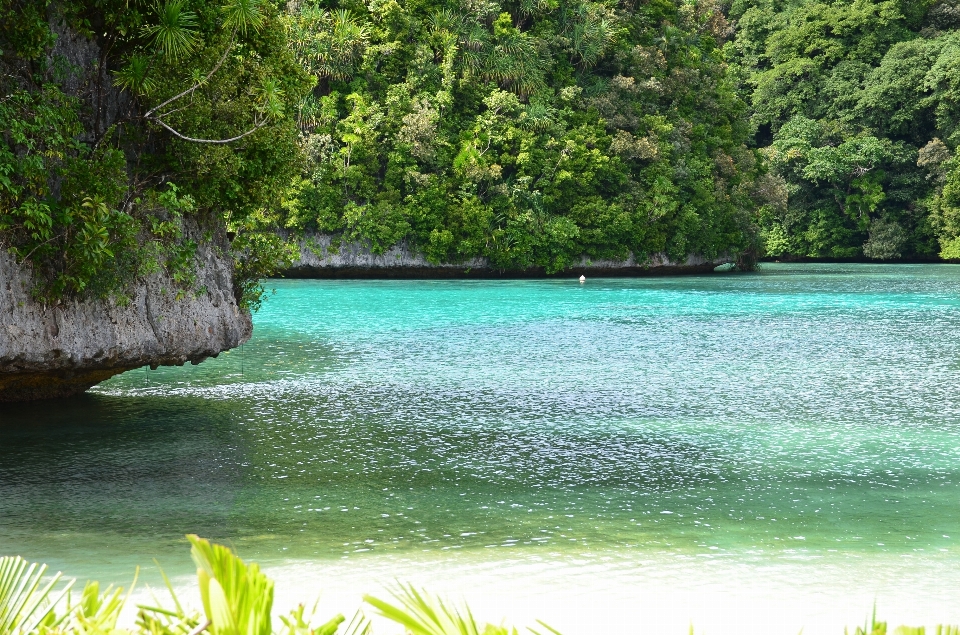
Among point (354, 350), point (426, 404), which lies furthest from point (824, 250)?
point (426, 404)

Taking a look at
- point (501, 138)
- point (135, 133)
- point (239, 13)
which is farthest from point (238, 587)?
point (501, 138)

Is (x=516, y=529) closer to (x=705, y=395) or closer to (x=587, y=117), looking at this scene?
(x=705, y=395)

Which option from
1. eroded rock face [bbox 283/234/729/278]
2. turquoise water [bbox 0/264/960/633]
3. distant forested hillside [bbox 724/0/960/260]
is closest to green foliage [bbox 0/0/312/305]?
turquoise water [bbox 0/264/960/633]

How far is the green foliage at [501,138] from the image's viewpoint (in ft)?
116

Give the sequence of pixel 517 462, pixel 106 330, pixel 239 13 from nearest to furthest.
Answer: pixel 517 462
pixel 239 13
pixel 106 330

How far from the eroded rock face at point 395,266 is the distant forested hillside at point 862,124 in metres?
12.5

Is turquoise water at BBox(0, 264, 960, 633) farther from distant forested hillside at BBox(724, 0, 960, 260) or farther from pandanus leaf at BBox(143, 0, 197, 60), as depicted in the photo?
distant forested hillside at BBox(724, 0, 960, 260)

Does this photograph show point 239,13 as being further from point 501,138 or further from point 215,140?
point 501,138

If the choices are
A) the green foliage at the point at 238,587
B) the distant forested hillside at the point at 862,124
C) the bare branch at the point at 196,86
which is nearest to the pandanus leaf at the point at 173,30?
the bare branch at the point at 196,86

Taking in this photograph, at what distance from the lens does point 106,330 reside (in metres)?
8.13

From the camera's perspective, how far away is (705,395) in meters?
10.5

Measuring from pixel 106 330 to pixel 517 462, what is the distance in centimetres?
358

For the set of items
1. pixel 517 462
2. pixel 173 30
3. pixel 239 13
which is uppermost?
pixel 239 13

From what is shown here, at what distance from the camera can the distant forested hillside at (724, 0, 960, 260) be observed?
4800 cm
